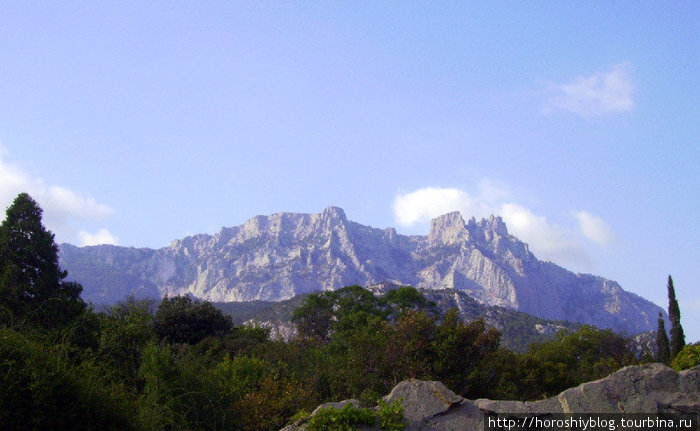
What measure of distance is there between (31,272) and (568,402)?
2152 centimetres

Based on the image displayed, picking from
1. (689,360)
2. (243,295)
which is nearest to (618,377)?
(689,360)

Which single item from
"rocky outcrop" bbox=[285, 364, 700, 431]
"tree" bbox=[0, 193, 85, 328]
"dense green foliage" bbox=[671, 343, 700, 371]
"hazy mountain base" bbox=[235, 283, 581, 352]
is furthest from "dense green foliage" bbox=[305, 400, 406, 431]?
"hazy mountain base" bbox=[235, 283, 581, 352]

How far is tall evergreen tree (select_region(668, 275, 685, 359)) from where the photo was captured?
42356 millimetres

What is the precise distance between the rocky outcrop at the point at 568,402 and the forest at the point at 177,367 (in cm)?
178

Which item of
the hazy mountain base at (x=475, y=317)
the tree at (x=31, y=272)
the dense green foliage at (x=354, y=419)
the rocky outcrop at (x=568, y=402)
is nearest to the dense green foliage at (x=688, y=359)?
the rocky outcrop at (x=568, y=402)

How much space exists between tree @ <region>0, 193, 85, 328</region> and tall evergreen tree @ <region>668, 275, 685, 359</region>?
37217mm

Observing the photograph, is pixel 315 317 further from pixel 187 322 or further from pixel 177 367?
pixel 177 367

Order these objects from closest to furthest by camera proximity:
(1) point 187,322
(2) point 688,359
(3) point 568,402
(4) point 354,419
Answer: (4) point 354,419, (3) point 568,402, (2) point 688,359, (1) point 187,322

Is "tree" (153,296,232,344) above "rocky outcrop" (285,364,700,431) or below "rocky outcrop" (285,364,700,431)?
above

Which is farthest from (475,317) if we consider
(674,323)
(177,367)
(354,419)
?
(354,419)

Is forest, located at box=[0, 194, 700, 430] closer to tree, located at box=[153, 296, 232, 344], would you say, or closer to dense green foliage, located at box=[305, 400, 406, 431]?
dense green foliage, located at box=[305, 400, 406, 431]

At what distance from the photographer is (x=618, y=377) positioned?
451 inches

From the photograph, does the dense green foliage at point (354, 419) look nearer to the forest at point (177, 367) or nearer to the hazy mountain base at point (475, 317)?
the forest at point (177, 367)

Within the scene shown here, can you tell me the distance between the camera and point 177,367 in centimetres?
1274
